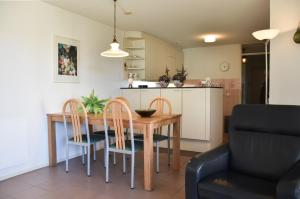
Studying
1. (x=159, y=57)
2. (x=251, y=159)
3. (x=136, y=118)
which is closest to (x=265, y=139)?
(x=251, y=159)

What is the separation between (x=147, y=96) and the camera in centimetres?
476

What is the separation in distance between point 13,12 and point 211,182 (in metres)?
3.04

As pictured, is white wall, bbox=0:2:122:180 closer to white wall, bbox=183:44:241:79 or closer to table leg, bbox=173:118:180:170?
table leg, bbox=173:118:180:170

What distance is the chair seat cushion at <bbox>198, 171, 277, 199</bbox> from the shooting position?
1.60 m

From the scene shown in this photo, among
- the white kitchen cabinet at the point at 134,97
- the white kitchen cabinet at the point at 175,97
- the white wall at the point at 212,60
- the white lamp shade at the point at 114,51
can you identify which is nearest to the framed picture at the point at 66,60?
the white lamp shade at the point at 114,51

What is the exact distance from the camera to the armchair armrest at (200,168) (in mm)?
1812

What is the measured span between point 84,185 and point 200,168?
5.08 feet

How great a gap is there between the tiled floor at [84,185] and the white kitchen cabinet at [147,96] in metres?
1.57

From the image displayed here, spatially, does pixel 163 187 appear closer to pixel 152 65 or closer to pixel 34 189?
pixel 34 189

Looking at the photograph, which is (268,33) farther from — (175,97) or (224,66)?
(224,66)

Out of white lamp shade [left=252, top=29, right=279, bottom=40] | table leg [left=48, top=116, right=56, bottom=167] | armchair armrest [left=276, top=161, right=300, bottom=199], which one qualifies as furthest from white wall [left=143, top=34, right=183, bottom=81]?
armchair armrest [left=276, top=161, right=300, bottom=199]

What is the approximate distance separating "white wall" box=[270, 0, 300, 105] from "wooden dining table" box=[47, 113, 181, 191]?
1.38 metres

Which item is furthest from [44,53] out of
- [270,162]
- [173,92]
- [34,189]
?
[270,162]

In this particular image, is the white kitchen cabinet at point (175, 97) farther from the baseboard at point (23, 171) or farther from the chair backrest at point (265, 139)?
the baseboard at point (23, 171)
